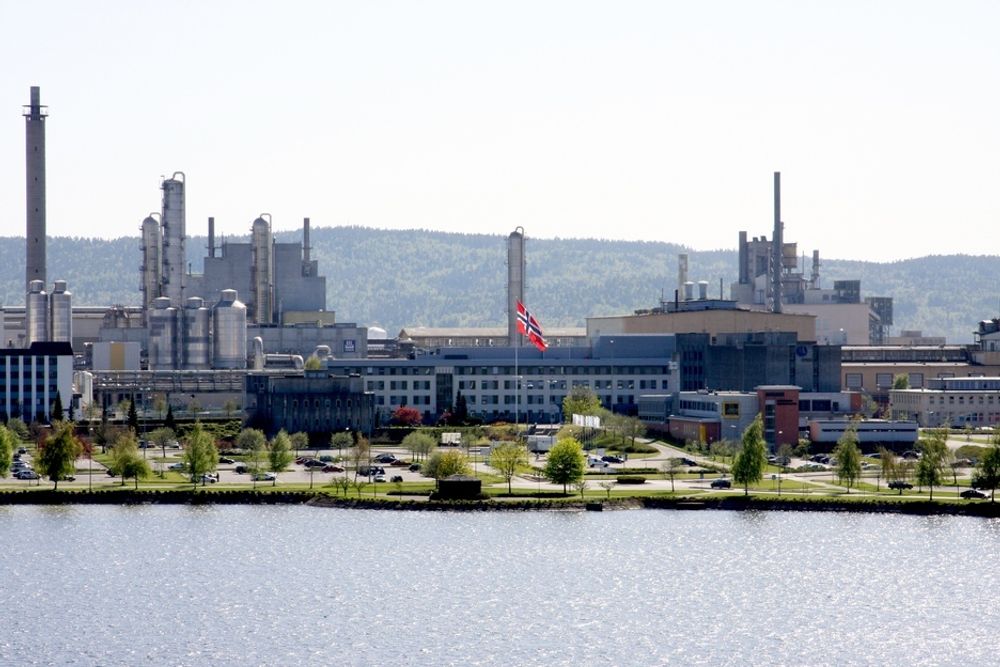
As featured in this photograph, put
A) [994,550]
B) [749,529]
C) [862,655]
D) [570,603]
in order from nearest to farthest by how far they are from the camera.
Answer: [862,655], [570,603], [994,550], [749,529]

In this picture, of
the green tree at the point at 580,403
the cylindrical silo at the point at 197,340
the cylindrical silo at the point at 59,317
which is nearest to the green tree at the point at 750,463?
the green tree at the point at 580,403

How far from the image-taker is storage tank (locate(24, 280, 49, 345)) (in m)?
162

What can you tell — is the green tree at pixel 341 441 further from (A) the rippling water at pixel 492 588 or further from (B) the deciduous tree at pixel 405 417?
(A) the rippling water at pixel 492 588

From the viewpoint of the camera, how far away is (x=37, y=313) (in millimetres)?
162125

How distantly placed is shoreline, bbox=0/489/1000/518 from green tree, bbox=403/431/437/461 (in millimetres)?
20081

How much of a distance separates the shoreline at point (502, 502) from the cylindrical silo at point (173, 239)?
77.6m

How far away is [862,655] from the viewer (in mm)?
59406

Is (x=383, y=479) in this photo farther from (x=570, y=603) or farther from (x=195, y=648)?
(x=195, y=648)

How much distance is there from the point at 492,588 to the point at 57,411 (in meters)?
68.8

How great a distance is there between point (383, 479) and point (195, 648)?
46101mm

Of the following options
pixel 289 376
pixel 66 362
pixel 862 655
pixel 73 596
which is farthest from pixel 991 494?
pixel 66 362

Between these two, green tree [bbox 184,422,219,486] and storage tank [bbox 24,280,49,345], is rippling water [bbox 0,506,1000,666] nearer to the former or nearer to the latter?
green tree [bbox 184,422,219,486]

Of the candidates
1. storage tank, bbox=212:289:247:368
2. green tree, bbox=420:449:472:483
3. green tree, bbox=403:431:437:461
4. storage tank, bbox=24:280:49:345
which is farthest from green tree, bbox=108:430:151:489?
storage tank, bbox=212:289:247:368

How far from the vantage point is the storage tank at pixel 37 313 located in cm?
16200
